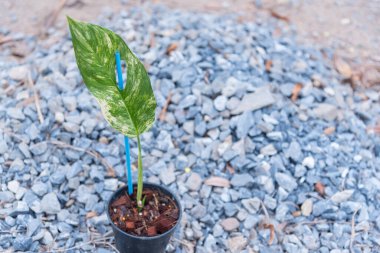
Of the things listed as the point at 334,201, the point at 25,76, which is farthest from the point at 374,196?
the point at 25,76

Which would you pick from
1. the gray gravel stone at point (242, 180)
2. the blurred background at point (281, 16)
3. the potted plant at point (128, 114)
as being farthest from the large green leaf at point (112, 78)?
the blurred background at point (281, 16)

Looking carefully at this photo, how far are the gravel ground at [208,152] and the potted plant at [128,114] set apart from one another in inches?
9.4

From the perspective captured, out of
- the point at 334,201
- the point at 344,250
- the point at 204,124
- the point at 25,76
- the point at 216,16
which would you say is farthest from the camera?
the point at 216,16

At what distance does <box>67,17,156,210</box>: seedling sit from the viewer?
169 cm

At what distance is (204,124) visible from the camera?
2.60 metres

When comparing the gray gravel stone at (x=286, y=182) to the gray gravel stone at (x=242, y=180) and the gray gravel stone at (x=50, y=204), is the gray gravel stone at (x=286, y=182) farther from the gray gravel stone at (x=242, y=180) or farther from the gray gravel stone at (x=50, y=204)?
the gray gravel stone at (x=50, y=204)

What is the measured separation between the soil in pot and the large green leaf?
32 cm

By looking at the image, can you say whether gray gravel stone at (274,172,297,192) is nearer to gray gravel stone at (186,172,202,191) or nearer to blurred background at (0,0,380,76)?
gray gravel stone at (186,172,202,191)

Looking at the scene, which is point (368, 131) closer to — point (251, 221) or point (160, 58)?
point (251, 221)

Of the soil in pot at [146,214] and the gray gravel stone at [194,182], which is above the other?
the soil in pot at [146,214]

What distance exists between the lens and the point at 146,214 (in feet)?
6.61

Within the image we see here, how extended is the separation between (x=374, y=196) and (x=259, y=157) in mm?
572

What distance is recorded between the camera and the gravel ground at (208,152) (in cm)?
224

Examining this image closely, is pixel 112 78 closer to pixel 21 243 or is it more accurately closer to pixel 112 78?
pixel 112 78
